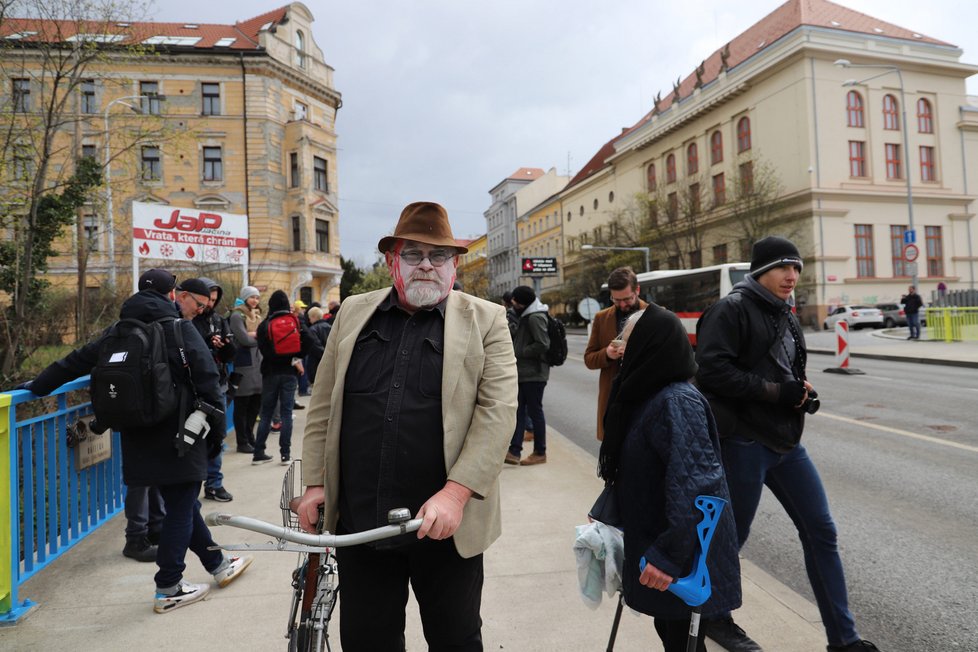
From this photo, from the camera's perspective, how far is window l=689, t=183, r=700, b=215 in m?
45.7

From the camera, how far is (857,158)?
1592 inches

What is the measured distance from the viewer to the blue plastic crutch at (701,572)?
2.11 metres

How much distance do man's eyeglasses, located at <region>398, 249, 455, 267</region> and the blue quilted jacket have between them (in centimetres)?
92

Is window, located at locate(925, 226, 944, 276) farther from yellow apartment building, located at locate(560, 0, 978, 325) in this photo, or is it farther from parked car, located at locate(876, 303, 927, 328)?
parked car, located at locate(876, 303, 927, 328)

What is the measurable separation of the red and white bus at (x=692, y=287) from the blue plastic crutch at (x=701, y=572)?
20856 mm

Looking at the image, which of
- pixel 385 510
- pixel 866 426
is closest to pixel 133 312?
pixel 385 510

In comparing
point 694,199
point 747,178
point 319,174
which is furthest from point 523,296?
point 694,199

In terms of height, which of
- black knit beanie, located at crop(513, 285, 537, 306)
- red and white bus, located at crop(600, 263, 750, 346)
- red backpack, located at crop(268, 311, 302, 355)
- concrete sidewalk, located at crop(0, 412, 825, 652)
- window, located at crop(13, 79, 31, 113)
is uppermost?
window, located at crop(13, 79, 31, 113)

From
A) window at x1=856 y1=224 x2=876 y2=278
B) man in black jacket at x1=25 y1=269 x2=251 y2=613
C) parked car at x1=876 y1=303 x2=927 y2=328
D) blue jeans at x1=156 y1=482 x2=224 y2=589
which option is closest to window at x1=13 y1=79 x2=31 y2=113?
man in black jacket at x1=25 y1=269 x2=251 y2=613

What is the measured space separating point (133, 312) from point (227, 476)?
359 centimetres

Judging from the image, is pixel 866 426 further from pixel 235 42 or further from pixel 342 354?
pixel 235 42

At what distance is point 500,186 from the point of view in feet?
328

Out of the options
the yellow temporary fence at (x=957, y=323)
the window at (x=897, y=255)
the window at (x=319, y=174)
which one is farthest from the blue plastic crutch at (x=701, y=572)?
the window at (x=897, y=255)

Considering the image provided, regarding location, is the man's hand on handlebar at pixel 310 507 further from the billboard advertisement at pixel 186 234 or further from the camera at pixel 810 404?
the billboard advertisement at pixel 186 234
